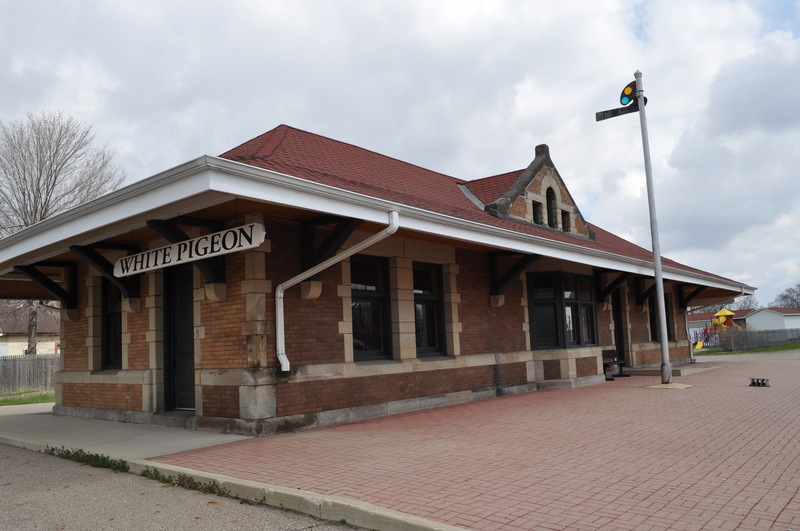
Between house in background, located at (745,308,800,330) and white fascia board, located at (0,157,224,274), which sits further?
house in background, located at (745,308,800,330)

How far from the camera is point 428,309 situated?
39.4 feet

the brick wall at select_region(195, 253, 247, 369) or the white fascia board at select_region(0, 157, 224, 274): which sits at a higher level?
the white fascia board at select_region(0, 157, 224, 274)

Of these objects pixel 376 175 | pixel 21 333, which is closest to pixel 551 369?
pixel 376 175

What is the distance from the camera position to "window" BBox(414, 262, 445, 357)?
11.7 m

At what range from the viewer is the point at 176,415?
32.2 ft

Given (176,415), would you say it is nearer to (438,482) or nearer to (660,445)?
(438,482)

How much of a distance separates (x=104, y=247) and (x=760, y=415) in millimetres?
10125

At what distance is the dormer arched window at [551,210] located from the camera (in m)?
16.5

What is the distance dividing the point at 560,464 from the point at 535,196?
35.2 ft

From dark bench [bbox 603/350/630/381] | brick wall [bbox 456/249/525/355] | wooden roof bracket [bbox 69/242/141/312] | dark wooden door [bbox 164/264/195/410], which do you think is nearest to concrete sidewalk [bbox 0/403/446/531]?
dark wooden door [bbox 164/264/195/410]

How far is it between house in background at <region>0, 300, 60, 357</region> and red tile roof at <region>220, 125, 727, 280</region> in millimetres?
28399

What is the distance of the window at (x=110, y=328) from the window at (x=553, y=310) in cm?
833

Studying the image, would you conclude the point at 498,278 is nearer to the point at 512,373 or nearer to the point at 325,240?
the point at 512,373

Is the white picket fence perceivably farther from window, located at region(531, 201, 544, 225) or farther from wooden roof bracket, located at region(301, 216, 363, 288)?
wooden roof bracket, located at region(301, 216, 363, 288)
